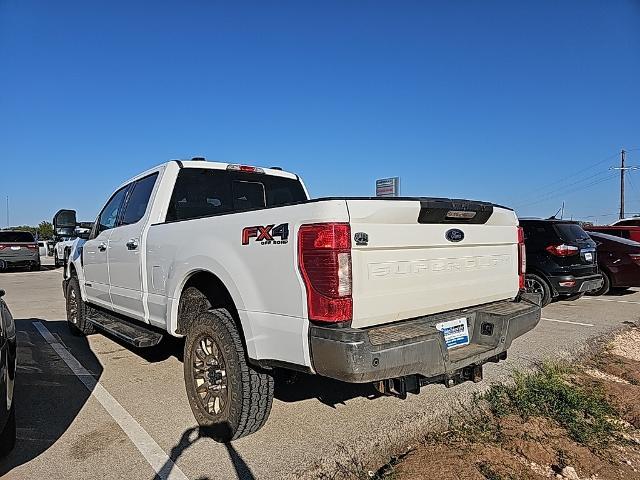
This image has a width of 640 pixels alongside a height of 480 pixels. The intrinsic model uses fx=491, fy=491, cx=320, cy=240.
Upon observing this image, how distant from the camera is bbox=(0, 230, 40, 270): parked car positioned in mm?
20047

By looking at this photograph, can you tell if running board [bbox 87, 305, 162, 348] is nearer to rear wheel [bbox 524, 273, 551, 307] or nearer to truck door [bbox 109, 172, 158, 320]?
truck door [bbox 109, 172, 158, 320]

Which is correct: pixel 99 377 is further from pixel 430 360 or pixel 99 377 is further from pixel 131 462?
pixel 430 360

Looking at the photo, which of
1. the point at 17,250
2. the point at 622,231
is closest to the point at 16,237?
the point at 17,250

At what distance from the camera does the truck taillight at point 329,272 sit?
2633 mm

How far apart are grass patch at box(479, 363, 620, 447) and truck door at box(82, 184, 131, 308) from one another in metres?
4.22

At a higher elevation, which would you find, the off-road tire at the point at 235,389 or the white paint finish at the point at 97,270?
the white paint finish at the point at 97,270

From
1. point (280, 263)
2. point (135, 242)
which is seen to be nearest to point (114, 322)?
point (135, 242)

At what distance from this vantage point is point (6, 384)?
2.91 meters

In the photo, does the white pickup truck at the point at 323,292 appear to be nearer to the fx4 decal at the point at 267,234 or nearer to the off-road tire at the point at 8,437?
the fx4 decal at the point at 267,234

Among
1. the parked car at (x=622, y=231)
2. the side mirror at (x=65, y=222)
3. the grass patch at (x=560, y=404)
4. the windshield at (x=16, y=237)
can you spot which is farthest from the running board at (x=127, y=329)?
the windshield at (x=16, y=237)

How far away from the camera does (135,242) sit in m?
4.72

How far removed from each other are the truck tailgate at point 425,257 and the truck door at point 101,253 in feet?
12.3

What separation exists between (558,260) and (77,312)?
296 inches

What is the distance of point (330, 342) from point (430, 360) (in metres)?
0.66
